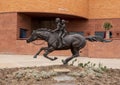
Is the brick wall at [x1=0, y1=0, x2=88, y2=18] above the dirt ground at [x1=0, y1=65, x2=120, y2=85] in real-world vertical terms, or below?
above

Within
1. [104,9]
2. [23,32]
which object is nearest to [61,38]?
[23,32]

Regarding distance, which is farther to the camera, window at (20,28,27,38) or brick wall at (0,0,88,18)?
window at (20,28,27,38)

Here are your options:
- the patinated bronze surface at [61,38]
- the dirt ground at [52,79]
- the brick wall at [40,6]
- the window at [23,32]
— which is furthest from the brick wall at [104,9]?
the dirt ground at [52,79]

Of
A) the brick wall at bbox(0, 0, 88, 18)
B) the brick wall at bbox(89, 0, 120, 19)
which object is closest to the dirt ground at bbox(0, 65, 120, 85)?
the brick wall at bbox(0, 0, 88, 18)

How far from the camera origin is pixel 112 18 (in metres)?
38.0

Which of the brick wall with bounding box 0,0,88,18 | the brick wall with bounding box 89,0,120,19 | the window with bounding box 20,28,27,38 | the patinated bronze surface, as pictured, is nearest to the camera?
the patinated bronze surface

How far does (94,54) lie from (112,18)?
35.1 feet

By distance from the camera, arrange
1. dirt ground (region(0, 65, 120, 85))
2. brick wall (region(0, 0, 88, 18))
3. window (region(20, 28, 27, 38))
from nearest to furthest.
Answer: dirt ground (region(0, 65, 120, 85)) → brick wall (region(0, 0, 88, 18)) → window (region(20, 28, 27, 38))

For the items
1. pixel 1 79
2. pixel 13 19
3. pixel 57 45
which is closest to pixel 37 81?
pixel 1 79

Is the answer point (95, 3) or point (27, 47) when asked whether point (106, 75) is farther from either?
point (95, 3)

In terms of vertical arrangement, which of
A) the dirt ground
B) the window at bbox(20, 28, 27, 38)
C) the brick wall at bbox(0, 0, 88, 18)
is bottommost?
the dirt ground

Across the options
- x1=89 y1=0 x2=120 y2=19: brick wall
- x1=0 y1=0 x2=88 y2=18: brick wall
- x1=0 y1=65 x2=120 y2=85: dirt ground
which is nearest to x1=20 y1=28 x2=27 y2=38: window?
x1=0 y1=0 x2=88 y2=18: brick wall

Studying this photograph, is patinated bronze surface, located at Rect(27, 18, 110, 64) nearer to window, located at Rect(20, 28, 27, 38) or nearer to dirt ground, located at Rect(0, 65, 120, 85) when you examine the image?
dirt ground, located at Rect(0, 65, 120, 85)

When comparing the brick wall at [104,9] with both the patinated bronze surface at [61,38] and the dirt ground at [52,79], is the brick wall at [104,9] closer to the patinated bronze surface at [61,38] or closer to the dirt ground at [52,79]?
the patinated bronze surface at [61,38]
